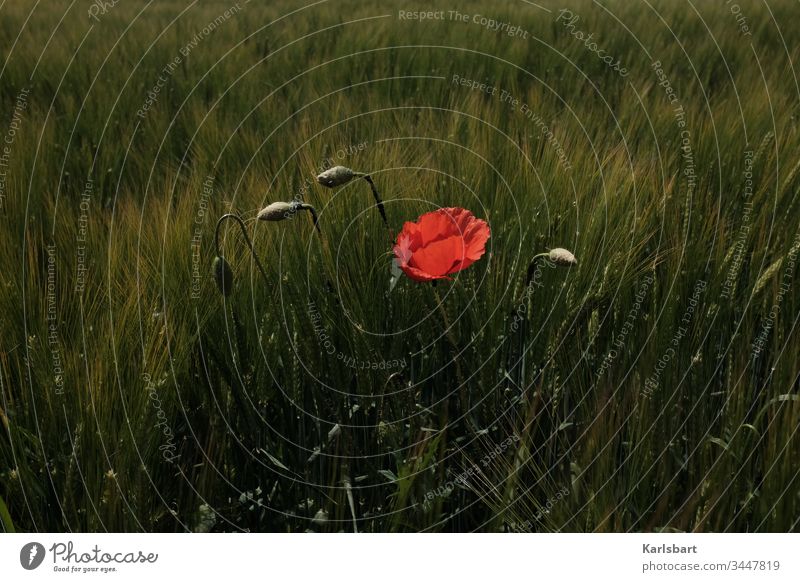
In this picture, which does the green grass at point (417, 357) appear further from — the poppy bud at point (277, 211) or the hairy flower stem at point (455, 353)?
the poppy bud at point (277, 211)

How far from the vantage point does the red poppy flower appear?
80 cm

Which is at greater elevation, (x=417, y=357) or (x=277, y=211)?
(x=277, y=211)

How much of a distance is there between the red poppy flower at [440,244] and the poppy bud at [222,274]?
0.16m

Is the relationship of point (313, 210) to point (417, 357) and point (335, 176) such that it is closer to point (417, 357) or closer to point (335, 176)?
point (335, 176)

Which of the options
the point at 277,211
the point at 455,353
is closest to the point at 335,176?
the point at 277,211

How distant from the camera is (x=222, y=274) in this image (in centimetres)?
84

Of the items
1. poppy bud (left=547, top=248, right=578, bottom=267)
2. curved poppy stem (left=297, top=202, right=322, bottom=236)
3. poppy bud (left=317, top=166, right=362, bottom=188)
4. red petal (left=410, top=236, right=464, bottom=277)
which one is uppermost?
poppy bud (left=317, top=166, right=362, bottom=188)

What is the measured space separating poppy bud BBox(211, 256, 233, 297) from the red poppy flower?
0.16 m

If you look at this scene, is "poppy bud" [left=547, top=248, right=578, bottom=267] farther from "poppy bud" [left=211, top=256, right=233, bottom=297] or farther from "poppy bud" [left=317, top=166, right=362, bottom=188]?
"poppy bud" [left=211, top=256, right=233, bottom=297]

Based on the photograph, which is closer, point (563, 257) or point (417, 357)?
point (563, 257)

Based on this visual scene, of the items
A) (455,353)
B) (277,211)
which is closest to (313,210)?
(277,211)

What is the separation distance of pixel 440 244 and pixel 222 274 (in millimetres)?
211

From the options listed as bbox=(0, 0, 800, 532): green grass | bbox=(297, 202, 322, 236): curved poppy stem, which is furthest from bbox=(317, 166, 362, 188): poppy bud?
bbox=(0, 0, 800, 532): green grass

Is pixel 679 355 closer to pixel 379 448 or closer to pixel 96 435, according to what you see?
pixel 379 448
